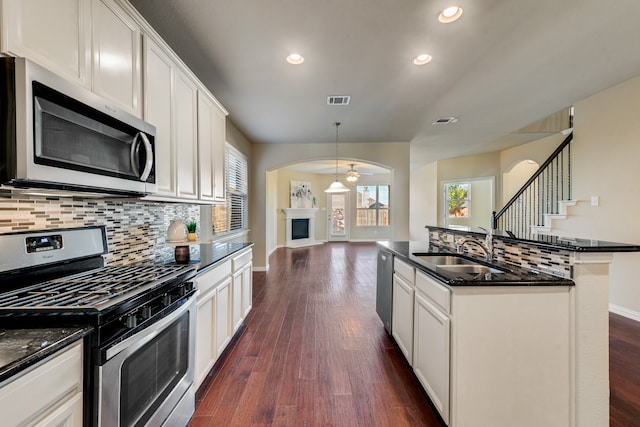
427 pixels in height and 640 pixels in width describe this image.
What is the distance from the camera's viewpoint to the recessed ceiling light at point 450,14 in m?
1.86

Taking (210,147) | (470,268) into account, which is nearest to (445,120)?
(470,268)

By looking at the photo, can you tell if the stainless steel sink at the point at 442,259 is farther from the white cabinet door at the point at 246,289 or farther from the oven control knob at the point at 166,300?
the oven control knob at the point at 166,300

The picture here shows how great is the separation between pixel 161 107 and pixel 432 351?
7.96 feet

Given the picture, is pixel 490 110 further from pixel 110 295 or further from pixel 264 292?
pixel 110 295

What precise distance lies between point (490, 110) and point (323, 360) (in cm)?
412

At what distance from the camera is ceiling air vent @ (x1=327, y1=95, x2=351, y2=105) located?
130 inches

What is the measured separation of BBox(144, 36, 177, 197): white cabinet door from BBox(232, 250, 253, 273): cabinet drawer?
885 mm

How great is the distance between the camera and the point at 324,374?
208 cm

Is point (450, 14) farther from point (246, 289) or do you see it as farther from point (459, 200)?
point (459, 200)

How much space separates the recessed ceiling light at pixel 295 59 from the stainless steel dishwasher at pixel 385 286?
2.09 metres

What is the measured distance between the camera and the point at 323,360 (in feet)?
7.46

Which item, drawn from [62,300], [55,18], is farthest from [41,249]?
[55,18]

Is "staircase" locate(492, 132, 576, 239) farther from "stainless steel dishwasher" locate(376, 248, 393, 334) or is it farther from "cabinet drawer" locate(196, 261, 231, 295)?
"cabinet drawer" locate(196, 261, 231, 295)

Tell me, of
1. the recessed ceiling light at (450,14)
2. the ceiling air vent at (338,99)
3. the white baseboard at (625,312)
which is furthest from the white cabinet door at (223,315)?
the white baseboard at (625,312)
